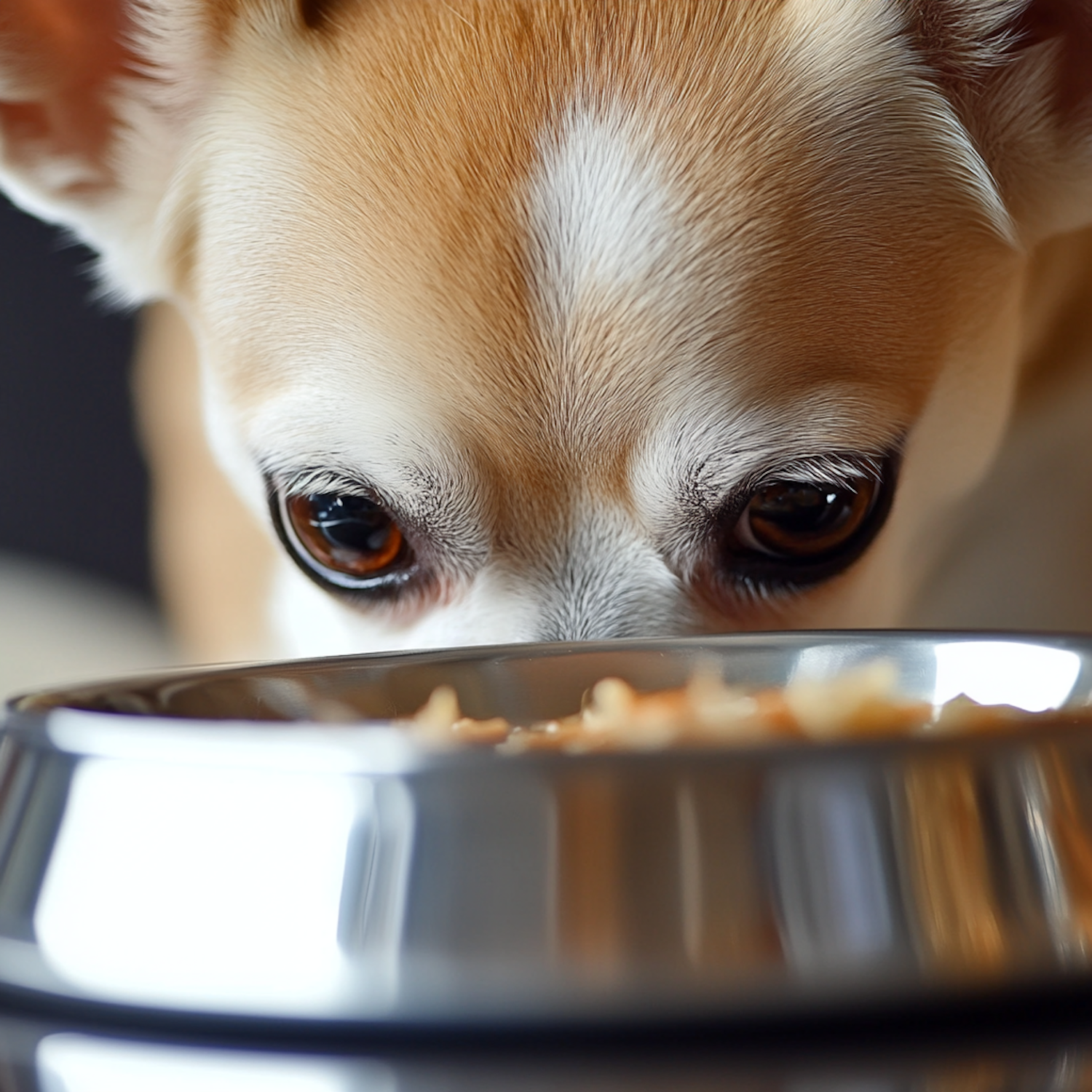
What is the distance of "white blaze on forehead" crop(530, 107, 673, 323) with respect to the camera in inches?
37.5

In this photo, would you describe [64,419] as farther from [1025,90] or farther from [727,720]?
[727,720]

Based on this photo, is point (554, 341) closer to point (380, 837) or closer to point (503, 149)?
point (503, 149)

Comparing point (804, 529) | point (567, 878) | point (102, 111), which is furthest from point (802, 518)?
point (102, 111)

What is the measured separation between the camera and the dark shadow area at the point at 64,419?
2307 millimetres

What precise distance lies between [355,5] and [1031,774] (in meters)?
0.85

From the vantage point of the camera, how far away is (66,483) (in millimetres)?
2432

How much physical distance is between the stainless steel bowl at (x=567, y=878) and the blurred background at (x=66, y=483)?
73.2 inches

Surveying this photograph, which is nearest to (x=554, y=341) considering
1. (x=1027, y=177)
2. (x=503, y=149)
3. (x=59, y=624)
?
(x=503, y=149)

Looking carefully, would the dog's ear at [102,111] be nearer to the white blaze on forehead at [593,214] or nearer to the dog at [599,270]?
the dog at [599,270]

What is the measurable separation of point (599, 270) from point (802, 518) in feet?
0.82

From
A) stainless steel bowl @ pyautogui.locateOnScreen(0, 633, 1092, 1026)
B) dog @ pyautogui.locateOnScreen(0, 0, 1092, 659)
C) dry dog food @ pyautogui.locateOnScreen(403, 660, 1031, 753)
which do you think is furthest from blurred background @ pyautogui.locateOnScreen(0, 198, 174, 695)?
stainless steel bowl @ pyautogui.locateOnScreen(0, 633, 1092, 1026)

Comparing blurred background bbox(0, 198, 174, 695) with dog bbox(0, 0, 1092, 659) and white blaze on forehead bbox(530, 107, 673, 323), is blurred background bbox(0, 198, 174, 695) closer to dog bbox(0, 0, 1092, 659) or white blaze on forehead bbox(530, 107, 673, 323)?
dog bbox(0, 0, 1092, 659)

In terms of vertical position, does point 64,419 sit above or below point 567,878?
above

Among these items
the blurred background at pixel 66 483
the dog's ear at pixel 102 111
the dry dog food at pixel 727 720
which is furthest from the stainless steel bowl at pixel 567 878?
the blurred background at pixel 66 483
